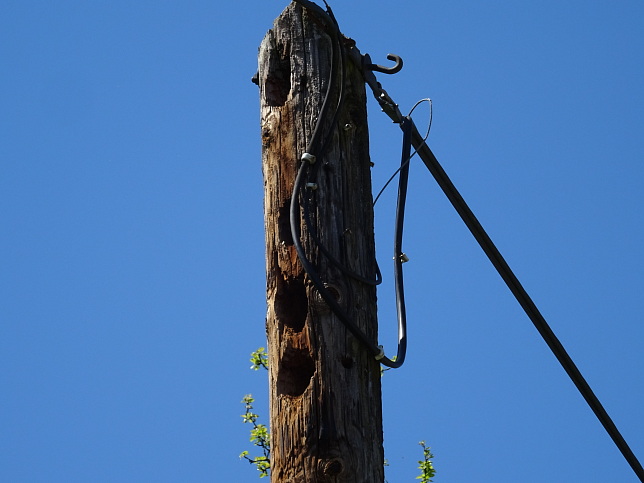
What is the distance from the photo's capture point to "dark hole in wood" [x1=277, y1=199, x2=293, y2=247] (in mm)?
3990

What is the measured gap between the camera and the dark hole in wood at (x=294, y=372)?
151 inches

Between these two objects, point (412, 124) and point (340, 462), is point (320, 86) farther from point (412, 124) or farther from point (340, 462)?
point (340, 462)

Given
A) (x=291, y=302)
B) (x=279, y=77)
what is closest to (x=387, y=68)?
(x=279, y=77)

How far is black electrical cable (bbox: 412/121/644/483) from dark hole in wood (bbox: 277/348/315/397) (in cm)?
152

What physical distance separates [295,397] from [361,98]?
133 cm

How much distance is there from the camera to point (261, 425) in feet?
23.6

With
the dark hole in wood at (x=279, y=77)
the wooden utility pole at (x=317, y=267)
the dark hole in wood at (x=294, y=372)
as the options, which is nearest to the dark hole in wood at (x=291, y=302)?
the wooden utility pole at (x=317, y=267)

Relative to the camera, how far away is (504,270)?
511cm

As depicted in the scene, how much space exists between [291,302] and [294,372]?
28 cm

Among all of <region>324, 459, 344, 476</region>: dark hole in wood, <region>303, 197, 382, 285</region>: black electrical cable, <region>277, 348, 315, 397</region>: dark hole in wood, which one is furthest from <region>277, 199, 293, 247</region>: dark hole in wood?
<region>324, 459, 344, 476</region>: dark hole in wood

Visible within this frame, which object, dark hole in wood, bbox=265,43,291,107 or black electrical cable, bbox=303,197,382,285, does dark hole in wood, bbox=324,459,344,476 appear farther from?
dark hole in wood, bbox=265,43,291,107

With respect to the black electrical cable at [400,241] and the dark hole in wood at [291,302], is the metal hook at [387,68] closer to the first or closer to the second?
the black electrical cable at [400,241]

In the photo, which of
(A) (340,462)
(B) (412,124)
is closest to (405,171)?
(B) (412,124)

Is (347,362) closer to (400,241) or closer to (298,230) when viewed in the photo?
(298,230)
